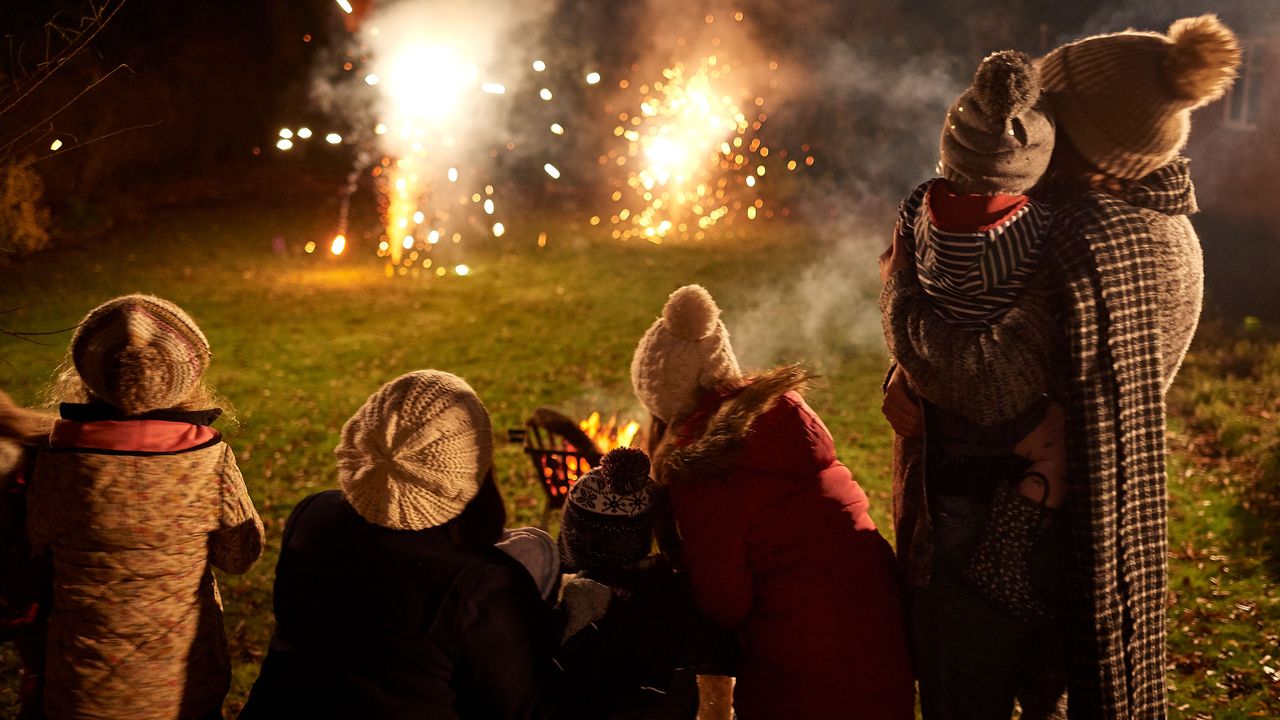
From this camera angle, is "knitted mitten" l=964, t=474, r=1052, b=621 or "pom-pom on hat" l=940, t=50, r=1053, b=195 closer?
"pom-pom on hat" l=940, t=50, r=1053, b=195

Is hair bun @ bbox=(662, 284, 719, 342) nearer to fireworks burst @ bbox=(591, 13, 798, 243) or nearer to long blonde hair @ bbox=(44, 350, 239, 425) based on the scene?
long blonde hair @ bbox=(44, 350, 239, 425)

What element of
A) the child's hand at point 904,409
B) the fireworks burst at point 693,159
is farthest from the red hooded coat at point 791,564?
the fireworks burst at point 693,159

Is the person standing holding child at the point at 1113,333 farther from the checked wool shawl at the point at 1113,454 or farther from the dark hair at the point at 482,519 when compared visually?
the dark hair at the point at 482,519

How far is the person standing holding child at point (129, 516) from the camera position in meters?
3.05

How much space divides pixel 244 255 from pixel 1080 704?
19.6 m

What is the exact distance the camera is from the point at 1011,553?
261cm

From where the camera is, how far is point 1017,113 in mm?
2436

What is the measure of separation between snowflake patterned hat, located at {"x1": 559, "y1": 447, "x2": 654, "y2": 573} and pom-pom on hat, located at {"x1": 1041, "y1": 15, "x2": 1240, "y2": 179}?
169 centimetres

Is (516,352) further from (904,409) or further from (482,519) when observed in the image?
(904,409)

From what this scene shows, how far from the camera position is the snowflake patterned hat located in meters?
3.02

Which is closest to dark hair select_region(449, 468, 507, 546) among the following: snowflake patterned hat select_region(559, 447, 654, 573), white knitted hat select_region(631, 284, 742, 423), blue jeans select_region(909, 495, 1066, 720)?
snowflake patterned hat select_region(559, 447, 654, 573)

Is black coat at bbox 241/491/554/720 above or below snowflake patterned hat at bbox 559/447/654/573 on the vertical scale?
below

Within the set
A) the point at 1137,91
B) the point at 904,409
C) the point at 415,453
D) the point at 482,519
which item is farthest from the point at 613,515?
the point at 1137,91

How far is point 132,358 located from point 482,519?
1373 mm
